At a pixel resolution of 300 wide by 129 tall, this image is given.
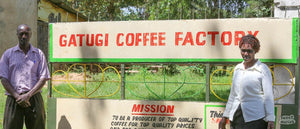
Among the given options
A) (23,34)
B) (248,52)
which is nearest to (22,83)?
(23,34)

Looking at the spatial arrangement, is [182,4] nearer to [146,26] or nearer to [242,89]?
[146,26]

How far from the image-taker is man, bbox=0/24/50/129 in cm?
308

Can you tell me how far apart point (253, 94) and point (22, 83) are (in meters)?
2.31

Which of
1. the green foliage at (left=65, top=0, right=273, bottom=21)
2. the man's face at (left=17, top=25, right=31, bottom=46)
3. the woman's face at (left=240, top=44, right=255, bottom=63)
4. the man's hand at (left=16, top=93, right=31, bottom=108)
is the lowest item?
the man's hand at (left=16, top=93, right=31, bottom=108)

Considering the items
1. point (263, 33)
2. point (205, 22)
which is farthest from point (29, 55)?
point (263, 33)

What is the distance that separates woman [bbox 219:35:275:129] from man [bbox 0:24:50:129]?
2.06 meters

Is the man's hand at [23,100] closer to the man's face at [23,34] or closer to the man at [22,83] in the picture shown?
the man at [22,83]

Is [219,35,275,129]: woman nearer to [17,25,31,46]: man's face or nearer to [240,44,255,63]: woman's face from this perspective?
[240,44,255,63]: woman's face

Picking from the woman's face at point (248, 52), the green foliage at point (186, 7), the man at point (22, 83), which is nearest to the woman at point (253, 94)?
the woman's face at point (248, 52)

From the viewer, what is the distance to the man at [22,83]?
3.08 metres

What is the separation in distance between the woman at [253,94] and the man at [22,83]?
2065 mm

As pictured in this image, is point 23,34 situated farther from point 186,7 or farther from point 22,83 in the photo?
point 186,7

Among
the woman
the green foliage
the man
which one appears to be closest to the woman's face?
the woman

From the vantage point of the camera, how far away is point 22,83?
10.2 feet
